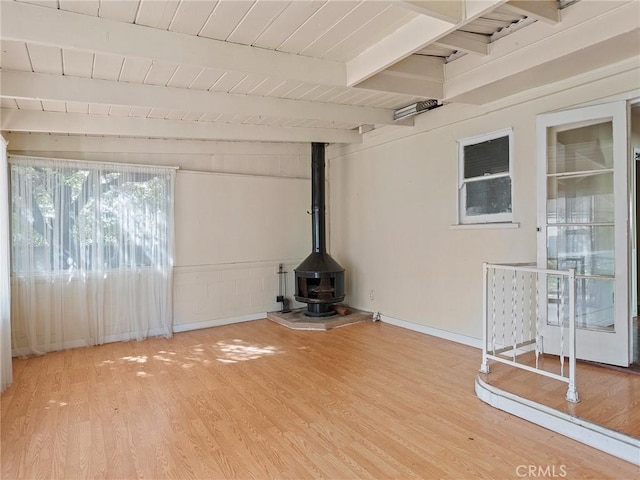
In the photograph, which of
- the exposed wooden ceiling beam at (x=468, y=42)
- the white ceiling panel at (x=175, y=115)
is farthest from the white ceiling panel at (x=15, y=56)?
the exposed wooden ceiling beam at (x=468, y=42)

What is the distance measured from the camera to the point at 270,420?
272cm

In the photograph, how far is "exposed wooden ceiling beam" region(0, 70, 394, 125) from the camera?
296 cm

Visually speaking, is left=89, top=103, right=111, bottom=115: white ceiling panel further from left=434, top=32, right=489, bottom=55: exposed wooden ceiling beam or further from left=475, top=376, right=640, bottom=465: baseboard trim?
left=475, top=376, right=640, bottom=465: baseboard trim

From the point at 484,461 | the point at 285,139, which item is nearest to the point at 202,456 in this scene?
the point at 484,461

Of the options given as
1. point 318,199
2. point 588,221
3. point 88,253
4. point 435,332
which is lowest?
point 435,332

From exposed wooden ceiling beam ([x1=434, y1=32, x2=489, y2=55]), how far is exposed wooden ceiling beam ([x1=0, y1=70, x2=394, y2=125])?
4.97ft

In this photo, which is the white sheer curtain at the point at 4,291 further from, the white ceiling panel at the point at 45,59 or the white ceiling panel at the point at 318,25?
the white ceiling panel at the point at 318,25

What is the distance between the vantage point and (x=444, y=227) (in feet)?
14.9

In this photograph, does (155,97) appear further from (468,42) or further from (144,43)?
(468,42)

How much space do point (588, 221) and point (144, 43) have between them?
3717 millimetres

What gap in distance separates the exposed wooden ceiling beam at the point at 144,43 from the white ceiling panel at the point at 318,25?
13 centimetres

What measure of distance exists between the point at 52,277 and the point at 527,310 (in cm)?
513

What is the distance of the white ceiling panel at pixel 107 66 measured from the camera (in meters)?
2.73

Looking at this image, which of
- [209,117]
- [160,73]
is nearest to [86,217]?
[209,117]
